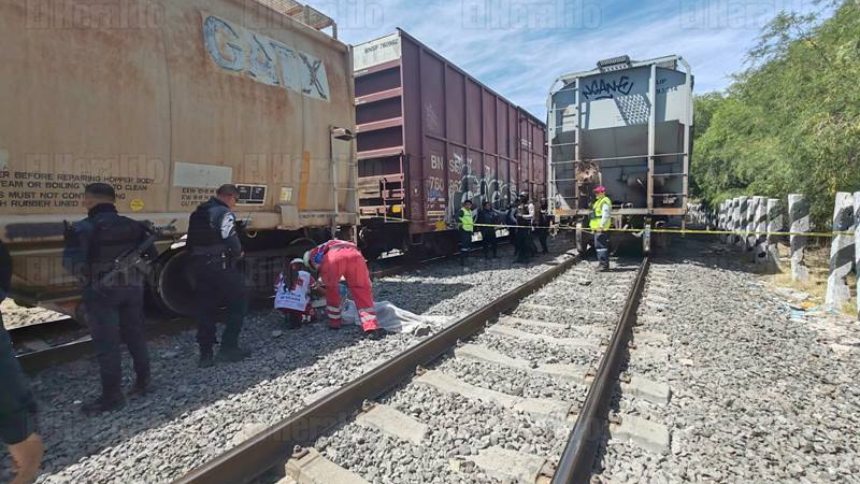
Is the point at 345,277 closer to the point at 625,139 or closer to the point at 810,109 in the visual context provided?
the point at 810,109

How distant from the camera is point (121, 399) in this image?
3.27 meters

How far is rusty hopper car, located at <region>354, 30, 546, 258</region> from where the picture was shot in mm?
8586

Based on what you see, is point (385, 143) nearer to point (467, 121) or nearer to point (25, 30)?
point (467, 121)

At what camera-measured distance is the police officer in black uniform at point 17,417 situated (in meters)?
2.25

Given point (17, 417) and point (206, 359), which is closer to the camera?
point (17, 417)

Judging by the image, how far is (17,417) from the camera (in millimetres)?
2270

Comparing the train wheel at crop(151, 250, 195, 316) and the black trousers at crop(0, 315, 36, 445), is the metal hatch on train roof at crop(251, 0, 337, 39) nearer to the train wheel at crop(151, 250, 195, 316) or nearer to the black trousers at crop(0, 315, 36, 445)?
the train wheel at crop(151, 250, 195, 316)

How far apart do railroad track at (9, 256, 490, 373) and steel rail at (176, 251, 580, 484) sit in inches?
111

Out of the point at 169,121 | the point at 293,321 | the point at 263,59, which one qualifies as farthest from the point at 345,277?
the point at 263,59

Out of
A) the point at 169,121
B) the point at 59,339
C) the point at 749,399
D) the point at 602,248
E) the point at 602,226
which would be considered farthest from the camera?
the point at 602,248

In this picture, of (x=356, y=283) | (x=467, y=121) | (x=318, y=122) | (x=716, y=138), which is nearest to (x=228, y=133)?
(x=318, y=122)

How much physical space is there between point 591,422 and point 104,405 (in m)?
3.32

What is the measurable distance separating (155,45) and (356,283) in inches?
118

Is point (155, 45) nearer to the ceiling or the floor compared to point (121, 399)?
nearer to the ceiling
